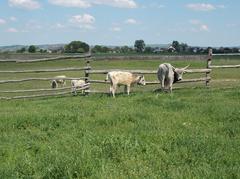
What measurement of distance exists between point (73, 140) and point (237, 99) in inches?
268

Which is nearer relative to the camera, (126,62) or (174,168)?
(174,168)

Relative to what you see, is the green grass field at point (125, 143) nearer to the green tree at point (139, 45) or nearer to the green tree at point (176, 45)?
the green tree at point (176, 45)

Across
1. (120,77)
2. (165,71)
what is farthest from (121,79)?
(165,71)

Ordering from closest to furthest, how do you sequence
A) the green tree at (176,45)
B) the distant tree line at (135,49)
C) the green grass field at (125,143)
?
the green grass field at (125,143), the distant tree line at (135,49), the green tree at (176,45)

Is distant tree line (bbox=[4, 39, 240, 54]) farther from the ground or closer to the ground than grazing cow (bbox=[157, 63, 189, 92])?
closer to the ground

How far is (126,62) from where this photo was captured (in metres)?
56.9

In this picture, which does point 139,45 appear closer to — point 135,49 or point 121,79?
point 135,49

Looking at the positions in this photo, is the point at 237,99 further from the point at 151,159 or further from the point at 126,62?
the point at 126,62

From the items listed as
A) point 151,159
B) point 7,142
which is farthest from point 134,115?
point 151,159

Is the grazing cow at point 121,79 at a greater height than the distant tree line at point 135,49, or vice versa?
the grazing cow at point 121,79

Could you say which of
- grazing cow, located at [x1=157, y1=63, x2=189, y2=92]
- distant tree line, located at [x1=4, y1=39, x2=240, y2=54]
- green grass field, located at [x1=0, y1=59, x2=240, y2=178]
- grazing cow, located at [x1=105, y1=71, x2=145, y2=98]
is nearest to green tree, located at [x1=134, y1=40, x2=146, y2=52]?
distant tree line, located at [x1=4, y1=39, x2=240, y2=54]

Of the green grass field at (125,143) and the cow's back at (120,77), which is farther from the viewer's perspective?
the cow's back at (120,77)

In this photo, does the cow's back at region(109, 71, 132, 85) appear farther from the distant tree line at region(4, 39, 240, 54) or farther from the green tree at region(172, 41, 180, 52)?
the green tree at region(172, 41, 180, 52)

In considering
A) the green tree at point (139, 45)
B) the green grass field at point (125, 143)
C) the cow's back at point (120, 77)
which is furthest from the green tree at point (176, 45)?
the green grass field at point (125, 143)
